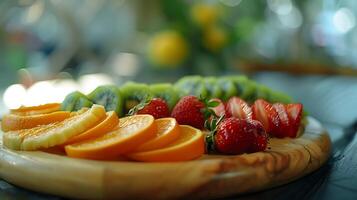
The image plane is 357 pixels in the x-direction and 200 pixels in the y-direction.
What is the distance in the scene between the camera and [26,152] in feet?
2.89

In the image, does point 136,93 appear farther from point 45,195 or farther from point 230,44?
point 230,44

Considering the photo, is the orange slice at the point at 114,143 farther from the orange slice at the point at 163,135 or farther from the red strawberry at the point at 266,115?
the red strawberry at the point at 266,115

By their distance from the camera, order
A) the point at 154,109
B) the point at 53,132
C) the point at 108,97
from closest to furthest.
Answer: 1. the point at 53,132
2. the point at 154,109
3. the point at 108,97

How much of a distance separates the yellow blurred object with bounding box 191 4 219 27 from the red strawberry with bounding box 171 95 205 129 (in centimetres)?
132

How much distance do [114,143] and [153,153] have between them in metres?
0.07

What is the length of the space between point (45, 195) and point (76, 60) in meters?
1.95

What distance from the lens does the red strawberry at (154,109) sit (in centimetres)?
102

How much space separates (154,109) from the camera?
1029 millimetres

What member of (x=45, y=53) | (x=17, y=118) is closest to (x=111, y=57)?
(x=45, y=53)

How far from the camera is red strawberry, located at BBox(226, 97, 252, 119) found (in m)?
1.08

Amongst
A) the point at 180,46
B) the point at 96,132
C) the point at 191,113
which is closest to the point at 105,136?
the point at 96,132

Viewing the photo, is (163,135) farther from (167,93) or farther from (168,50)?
(168,50)

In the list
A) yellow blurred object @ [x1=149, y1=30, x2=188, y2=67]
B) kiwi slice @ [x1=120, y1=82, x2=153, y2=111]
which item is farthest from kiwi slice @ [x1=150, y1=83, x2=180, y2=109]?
yellow blurred object @ [x1=149, y1=30, x2=188, y2=67]

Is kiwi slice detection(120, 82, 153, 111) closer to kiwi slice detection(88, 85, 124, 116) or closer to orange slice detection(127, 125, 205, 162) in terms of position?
kiwi slice detection(88, 85, 124, 116)
